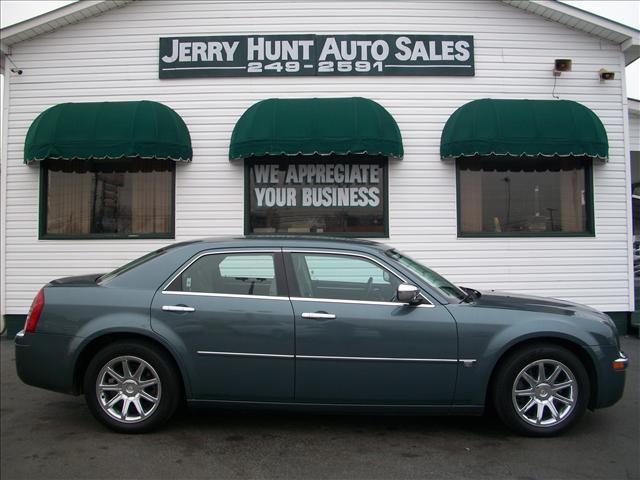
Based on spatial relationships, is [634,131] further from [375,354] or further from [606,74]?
[375,354]

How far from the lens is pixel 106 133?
8.20 meters

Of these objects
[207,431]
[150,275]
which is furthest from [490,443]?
[150,275]

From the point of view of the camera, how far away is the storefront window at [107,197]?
8.91 meters

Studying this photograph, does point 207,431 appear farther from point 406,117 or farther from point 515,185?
point 515,185

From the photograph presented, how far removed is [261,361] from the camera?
4211 millimetres

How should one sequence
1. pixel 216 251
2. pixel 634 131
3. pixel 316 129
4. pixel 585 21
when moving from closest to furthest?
pixel 216 251
pixel 316 129
pixel 585 21
pixel 634 131

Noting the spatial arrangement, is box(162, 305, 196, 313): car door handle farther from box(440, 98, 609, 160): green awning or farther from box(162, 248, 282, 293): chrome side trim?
box(440, 98, 609, 160): green awning

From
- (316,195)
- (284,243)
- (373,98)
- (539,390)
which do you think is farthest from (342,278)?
(373,98)

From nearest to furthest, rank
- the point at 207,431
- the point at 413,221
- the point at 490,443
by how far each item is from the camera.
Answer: the point at 490,443, the point at 207,431, the point at 413,221

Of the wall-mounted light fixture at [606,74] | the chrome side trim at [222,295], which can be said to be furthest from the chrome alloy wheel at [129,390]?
the wall-mounted light fixture at [606,74]

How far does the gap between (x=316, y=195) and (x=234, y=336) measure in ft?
16.2

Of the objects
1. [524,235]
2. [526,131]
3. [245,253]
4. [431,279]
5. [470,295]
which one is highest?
[526,131]

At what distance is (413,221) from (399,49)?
2918mm

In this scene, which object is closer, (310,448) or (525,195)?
(310,448)
